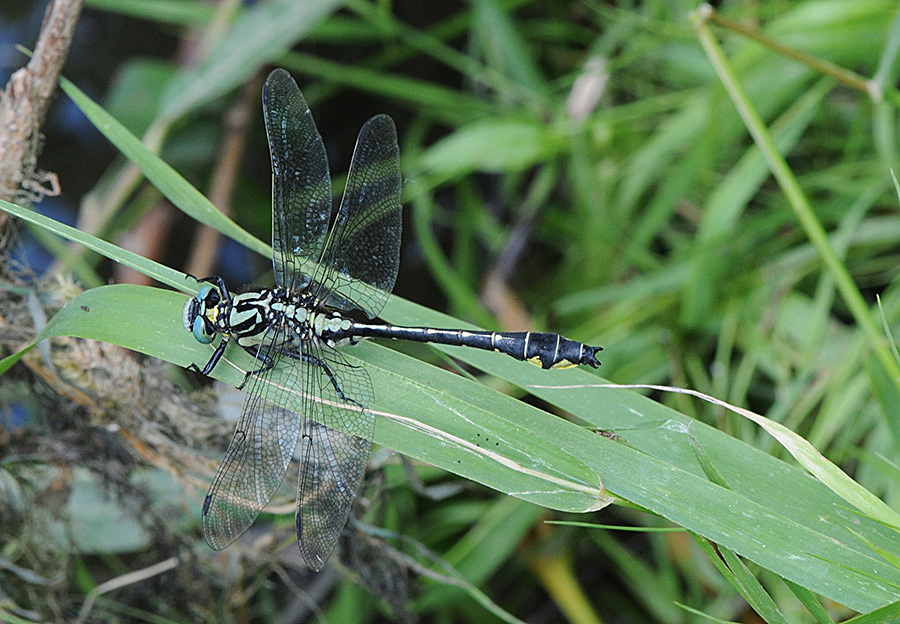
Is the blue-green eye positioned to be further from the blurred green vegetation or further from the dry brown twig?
the dry brown twig

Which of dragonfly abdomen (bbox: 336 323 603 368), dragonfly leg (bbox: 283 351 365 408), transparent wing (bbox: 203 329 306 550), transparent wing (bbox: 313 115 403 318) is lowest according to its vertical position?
transparent wing (bbox: 203 329 306 550)

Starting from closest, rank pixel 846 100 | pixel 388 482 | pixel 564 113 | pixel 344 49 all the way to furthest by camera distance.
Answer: pixel 388 482
pixel 846 100
pixel 564 113
pixel 344 49

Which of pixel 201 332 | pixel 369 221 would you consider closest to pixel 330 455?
pixel 201 332

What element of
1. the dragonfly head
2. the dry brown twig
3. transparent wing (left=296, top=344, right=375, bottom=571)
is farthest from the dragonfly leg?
→ the dry brown twig

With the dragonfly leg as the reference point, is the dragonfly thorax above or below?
above

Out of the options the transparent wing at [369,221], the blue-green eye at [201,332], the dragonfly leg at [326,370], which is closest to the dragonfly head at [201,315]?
the blue-green eye at [201,332]

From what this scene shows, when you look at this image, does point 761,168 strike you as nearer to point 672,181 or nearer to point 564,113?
point 672,181

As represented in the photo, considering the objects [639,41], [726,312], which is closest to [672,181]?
[726,312]

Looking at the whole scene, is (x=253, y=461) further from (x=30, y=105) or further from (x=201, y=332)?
(x=30, y=105)
